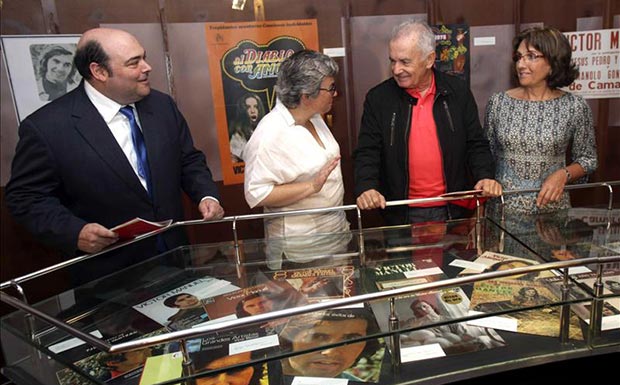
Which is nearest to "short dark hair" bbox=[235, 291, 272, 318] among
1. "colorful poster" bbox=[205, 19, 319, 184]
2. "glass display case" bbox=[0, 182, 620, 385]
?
"glass display case" bbox=[0, 182, 620, 385]

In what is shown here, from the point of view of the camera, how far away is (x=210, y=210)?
2.02 metres

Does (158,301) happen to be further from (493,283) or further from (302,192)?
(493,283)

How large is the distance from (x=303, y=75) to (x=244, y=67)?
1.02 m

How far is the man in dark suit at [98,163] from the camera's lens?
1.91 m

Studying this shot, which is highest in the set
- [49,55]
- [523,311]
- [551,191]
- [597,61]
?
[49,55]

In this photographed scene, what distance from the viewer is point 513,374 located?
1.35 metres

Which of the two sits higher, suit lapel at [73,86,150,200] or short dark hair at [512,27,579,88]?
short dark hair at [512,27,579,88]

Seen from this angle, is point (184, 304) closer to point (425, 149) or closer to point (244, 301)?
point (244, 301)

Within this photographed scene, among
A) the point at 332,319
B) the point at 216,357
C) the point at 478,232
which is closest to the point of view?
the point at 216,357

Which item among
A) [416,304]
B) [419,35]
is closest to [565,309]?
[416,304]

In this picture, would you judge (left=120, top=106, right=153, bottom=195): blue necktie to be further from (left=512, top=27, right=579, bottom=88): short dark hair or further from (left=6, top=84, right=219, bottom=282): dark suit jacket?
(left=512, top=27, right=579, bottom=88): short dark hair

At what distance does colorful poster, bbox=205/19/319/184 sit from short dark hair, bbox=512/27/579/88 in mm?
1268

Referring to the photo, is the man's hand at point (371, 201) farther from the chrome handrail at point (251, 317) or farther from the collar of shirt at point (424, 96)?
the chrome handrail at point (251, 317)

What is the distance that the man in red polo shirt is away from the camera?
238cm
